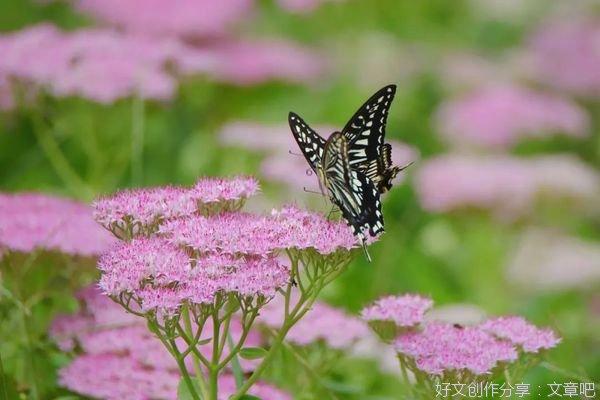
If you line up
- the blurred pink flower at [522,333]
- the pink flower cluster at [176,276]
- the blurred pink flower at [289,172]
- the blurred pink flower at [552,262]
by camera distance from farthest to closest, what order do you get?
the blurred pink flower at [552,262] → the blurred pink flower at [289,172] → the blurred pink flower at [522,333] → the pink flower cluster at [176,276]

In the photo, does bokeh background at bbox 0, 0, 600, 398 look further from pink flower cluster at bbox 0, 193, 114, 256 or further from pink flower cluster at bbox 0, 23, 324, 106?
pink flower cluster at bbox 0, 193, 114, 256

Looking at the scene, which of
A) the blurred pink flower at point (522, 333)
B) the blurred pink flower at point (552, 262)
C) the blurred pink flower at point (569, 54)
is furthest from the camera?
the blurred pink flower at point (569, 54)

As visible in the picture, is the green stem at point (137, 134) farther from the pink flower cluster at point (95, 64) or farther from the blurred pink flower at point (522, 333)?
the blurred pink flower at point (522, 333)

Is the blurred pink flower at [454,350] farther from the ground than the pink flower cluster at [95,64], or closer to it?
closer to it

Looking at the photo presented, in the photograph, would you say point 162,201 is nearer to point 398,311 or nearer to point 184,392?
point 184,392

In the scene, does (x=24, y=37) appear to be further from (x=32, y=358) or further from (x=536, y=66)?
(x=536, y=66)

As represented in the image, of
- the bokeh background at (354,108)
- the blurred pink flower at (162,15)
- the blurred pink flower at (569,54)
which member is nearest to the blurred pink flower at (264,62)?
the bokeh background at (354,108)

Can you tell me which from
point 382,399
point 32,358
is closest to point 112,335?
point 32,358
